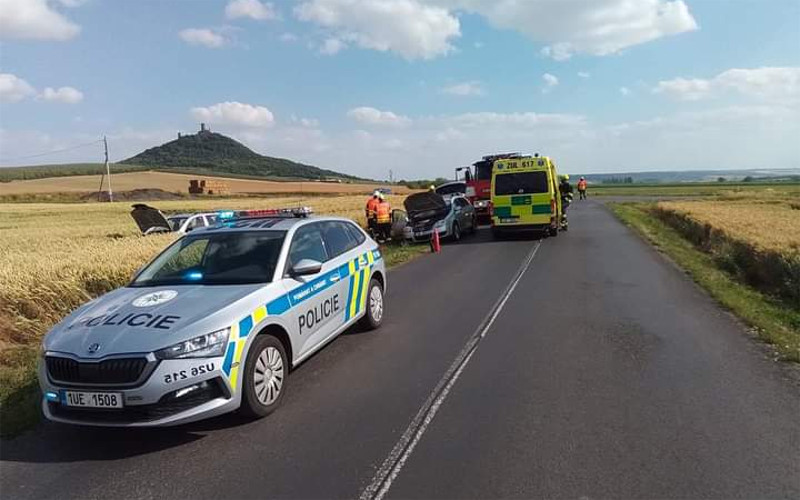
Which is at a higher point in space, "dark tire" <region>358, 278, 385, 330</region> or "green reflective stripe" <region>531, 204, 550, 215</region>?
"green reflective stripe" <region>531, 204, 550, 215</region>

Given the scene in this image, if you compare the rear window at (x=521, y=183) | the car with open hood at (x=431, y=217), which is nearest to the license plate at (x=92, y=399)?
the car with open hood at (x=431, y=217)

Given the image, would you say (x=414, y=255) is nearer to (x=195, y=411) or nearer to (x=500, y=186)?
(x=500, y=186)

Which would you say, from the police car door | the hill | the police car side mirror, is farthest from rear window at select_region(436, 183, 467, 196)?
the hill

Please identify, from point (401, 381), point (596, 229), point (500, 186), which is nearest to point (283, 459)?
point (401, 381)

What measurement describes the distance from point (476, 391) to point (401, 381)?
76cm

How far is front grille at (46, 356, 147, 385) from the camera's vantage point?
13.6 feet

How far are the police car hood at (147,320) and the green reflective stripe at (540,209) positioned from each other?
1450cm

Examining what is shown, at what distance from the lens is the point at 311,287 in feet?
19.2

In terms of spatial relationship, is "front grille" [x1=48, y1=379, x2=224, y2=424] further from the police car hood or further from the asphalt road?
the police car hood

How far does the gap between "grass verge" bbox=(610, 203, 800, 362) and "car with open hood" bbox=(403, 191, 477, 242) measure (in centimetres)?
634

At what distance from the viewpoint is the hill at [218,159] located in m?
144

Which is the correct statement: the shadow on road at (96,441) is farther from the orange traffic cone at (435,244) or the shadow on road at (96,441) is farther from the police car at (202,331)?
the orange traffic cone at (435,244)

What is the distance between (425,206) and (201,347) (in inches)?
618

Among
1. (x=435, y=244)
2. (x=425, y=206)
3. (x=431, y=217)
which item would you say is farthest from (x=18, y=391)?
(x=425, y=206)
